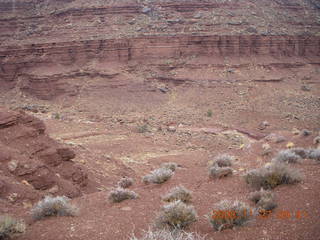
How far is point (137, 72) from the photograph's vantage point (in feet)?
99.0

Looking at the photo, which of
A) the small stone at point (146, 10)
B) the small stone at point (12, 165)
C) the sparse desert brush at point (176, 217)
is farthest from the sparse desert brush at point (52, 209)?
the small stone at point (146, 10)

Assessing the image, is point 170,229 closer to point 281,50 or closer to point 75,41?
point 75,41

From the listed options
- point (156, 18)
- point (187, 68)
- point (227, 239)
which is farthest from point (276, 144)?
point (156, 18)

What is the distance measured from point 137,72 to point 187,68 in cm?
515

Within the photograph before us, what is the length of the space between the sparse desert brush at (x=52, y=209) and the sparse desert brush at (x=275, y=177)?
11.1 ft

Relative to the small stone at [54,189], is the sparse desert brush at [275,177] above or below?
above

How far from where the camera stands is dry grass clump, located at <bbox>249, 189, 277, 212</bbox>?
14.6 feet

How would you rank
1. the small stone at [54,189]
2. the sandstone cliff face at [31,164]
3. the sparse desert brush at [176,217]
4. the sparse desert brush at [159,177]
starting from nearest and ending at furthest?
the sparse desert brush at [176,217], the sandstone cliff face at [31,164], the small stone at [54,189], the sparse desert brush at [159,177]

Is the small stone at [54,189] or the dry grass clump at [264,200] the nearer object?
the dry grass clump at [264,200]

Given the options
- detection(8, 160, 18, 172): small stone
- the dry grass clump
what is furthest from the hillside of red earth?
the dry grass clump

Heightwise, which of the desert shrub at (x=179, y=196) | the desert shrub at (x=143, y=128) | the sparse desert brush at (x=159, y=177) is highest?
the desert shrub at (x=179, y=196)

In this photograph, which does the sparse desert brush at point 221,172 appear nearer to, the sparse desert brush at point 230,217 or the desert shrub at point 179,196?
the desert shrub at point 179,196

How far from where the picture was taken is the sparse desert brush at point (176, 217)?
165 inches

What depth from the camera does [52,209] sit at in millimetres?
4922
